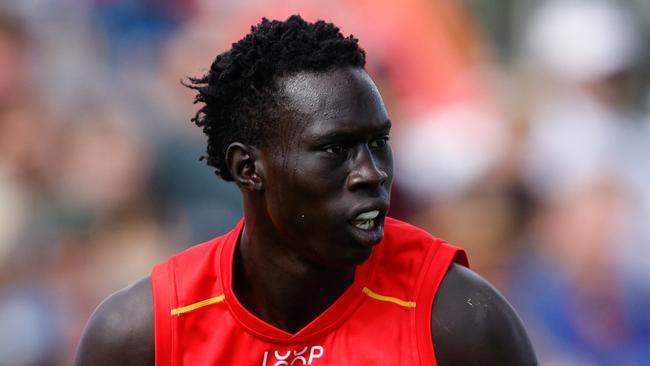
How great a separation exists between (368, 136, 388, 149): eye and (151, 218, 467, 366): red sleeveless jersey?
1.33 ft

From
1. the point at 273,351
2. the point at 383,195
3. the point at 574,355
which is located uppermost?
the point at 383,195

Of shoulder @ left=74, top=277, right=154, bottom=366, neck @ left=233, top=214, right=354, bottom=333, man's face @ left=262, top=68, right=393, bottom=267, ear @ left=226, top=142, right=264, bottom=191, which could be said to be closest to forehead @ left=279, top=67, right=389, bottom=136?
man's face @ left=262, top=68, right=393, bottom=267

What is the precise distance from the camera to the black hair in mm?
3018

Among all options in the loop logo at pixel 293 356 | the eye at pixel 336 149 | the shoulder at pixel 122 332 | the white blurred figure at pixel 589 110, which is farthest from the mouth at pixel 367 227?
the white blurred figure at pixel 589 110

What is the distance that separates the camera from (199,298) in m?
3.21

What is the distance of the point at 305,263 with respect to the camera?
316cm

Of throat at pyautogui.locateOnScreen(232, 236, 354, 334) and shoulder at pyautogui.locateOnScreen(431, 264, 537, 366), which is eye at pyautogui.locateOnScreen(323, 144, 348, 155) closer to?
throat at pyautogui.locateOnScreen(232, 236, 354, 334)

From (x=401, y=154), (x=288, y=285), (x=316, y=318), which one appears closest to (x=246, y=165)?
(x=288, y=285)

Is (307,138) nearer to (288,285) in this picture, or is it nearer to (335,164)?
(335,164)

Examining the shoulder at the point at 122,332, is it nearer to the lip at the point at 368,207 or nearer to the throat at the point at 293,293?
the throat at the point at 293,293

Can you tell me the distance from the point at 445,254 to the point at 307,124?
0.62 m

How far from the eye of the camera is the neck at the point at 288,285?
10.4ft

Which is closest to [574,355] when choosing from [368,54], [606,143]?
[606,143]

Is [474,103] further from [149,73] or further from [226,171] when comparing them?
[226,171]
